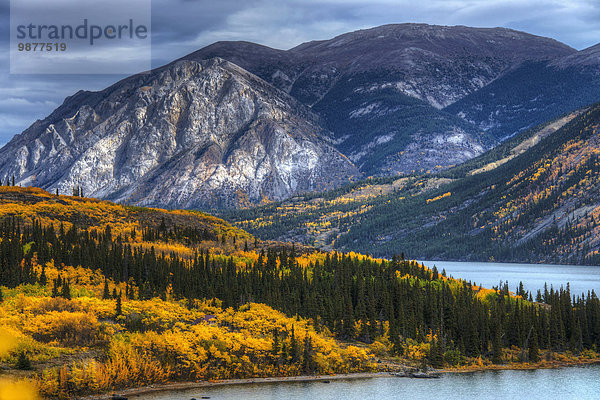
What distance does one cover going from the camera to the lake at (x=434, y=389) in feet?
323

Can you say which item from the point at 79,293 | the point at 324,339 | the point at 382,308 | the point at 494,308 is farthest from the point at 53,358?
the point at 494,308

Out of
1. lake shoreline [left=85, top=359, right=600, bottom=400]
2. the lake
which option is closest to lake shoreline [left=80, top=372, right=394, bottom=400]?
lake shoreline [left=85, top=359, right=600, bottom=400]

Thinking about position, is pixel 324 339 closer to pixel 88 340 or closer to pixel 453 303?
pixel 453 303

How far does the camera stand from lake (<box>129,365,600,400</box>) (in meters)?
98.6

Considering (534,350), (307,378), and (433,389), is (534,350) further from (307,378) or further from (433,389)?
(307,378)

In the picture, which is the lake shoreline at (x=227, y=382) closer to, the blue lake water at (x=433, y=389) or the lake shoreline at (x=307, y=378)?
the lake shoreline at (x=307, y=378)

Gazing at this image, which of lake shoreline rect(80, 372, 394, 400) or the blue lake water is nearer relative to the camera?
lake shoreline rect(80, 372, 394, 400)

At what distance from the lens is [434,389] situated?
104188 mm

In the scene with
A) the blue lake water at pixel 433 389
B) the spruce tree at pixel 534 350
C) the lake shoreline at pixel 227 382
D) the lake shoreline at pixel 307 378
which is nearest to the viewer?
the lake shoreline at pixel 227 382

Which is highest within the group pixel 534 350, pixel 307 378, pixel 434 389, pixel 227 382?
pixel 534 350

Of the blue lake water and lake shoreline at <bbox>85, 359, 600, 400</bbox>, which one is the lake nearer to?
the blue lake water

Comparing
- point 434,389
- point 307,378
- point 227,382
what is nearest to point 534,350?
point 434,389

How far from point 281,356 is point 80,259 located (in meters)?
51.1

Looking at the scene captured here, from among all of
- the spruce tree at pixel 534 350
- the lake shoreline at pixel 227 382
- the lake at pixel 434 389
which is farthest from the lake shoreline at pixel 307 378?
the lake at pixel 434 389
